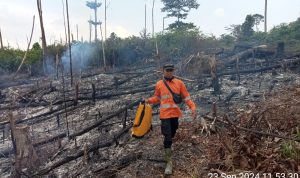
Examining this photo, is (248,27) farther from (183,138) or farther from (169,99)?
(169,99)

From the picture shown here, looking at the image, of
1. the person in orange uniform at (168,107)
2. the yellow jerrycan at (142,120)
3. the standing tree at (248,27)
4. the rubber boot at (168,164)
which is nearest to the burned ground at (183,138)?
the rubber boot at (168,164)

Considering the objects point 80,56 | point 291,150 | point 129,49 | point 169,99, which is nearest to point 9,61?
point 80,56

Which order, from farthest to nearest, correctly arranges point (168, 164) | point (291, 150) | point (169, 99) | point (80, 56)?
point (80, 56), point (169, 99), point (168, 164), point (291, 150)

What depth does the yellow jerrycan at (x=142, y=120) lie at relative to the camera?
6.74 metres

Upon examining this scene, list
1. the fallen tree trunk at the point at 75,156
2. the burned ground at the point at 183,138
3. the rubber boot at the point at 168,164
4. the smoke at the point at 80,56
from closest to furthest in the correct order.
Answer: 1. the burned ground at the point at 183,138
2. the rubber boot at the point at 168,164
3. the fallen tree trunk at the point at 75,156
4. the smoke at the point at 80,56

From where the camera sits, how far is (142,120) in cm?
692

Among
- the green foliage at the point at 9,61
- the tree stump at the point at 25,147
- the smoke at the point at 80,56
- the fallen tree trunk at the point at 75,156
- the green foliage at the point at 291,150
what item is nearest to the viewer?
the green foliage at the point at 291,150

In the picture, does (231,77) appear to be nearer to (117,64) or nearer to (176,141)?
(176,141)

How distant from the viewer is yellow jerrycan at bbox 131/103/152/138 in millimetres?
6738

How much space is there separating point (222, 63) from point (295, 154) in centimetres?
1143

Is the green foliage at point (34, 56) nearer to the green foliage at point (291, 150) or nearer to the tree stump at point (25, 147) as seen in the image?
the tree stump at point (25, 147)

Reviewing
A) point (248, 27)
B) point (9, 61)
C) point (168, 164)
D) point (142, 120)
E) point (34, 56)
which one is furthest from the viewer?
point (248, 27)

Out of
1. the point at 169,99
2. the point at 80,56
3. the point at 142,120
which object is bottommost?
the point at 142,120

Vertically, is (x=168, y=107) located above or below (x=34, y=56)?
below
